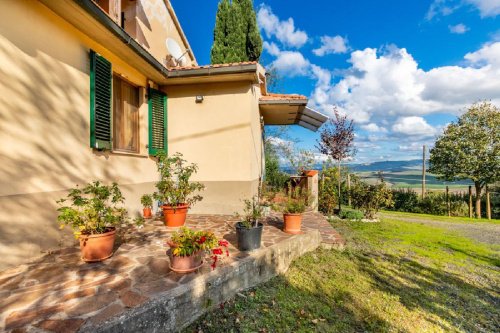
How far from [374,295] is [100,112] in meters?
6.62

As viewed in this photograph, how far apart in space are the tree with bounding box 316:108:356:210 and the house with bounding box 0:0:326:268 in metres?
4.60

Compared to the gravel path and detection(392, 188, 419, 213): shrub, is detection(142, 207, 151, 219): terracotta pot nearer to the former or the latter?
the gravel path

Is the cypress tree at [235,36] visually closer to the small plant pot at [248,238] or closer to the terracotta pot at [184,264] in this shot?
the small plant pot at [248,238]

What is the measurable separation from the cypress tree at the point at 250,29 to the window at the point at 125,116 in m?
9.99

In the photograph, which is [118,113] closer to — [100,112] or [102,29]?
[100,112]

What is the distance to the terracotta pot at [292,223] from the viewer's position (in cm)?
593

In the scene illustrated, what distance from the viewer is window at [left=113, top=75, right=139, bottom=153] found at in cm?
607

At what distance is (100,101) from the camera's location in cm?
516

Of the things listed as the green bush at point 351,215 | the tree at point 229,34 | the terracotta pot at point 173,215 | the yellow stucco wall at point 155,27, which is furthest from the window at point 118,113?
the green bush at point 351,215

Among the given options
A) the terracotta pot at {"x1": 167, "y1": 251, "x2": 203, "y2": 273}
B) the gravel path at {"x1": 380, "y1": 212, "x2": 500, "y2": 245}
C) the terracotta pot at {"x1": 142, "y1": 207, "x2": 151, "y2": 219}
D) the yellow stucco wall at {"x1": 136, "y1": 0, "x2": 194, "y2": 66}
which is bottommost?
the gravel path at {"x1": 380, "y1": 212, "x2": 500, "y2": 245}

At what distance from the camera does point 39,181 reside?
394cm

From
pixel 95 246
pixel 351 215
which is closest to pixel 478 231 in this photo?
pixel 351 215

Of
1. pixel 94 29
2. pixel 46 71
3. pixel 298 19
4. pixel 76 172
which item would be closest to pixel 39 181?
pixel 76 172

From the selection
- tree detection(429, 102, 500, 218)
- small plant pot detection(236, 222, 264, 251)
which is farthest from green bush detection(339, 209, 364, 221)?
tree detection(429, 102, 500, 218)
